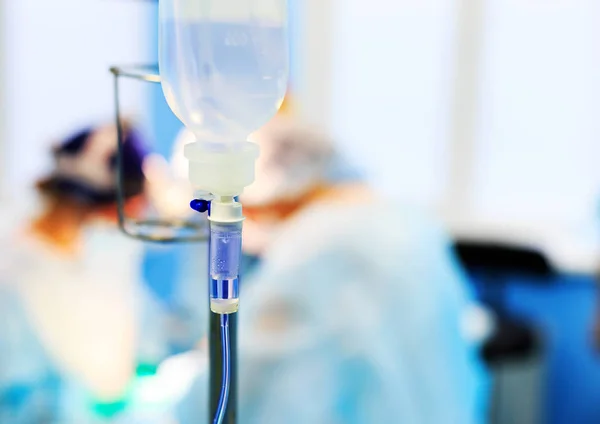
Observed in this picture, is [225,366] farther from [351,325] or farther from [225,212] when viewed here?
[351,325]

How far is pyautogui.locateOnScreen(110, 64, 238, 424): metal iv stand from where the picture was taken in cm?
59

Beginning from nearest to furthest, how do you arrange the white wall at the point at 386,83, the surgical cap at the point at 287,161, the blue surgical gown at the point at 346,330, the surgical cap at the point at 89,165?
the blue surgical gown at the point at 346,330
the surgical cap at the point at 89,165
the surgical cap at the point at 287,161
the white wall at the point at 386,83

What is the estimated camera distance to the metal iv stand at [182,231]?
59cm

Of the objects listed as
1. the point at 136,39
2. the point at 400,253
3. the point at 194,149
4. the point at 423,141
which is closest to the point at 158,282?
the point at 400,253

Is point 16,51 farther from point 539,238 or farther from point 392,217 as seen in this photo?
point 539,238

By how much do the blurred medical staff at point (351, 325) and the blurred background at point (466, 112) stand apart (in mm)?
1038

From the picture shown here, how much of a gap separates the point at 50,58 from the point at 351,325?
1.82m

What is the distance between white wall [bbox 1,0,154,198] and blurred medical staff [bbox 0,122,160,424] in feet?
3.82

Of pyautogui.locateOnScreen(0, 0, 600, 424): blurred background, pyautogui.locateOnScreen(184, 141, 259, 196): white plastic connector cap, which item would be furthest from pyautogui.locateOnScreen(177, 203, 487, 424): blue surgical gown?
pyautogui.locateOnScreen(0, 0, 600, 424): blurred background

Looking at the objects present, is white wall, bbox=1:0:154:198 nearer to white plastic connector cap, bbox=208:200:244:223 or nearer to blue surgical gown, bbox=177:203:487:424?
blue surgical gown, bbox=177:203:487:424

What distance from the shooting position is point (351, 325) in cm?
125

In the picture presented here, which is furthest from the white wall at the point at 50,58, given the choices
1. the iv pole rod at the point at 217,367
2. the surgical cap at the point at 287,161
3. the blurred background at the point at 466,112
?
the iv pole rod at the point at 217,367

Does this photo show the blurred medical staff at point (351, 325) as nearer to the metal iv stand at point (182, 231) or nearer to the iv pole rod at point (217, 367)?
the metal iv stand at point (182, 231)

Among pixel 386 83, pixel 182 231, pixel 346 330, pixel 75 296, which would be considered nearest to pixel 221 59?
pixel 182 231
